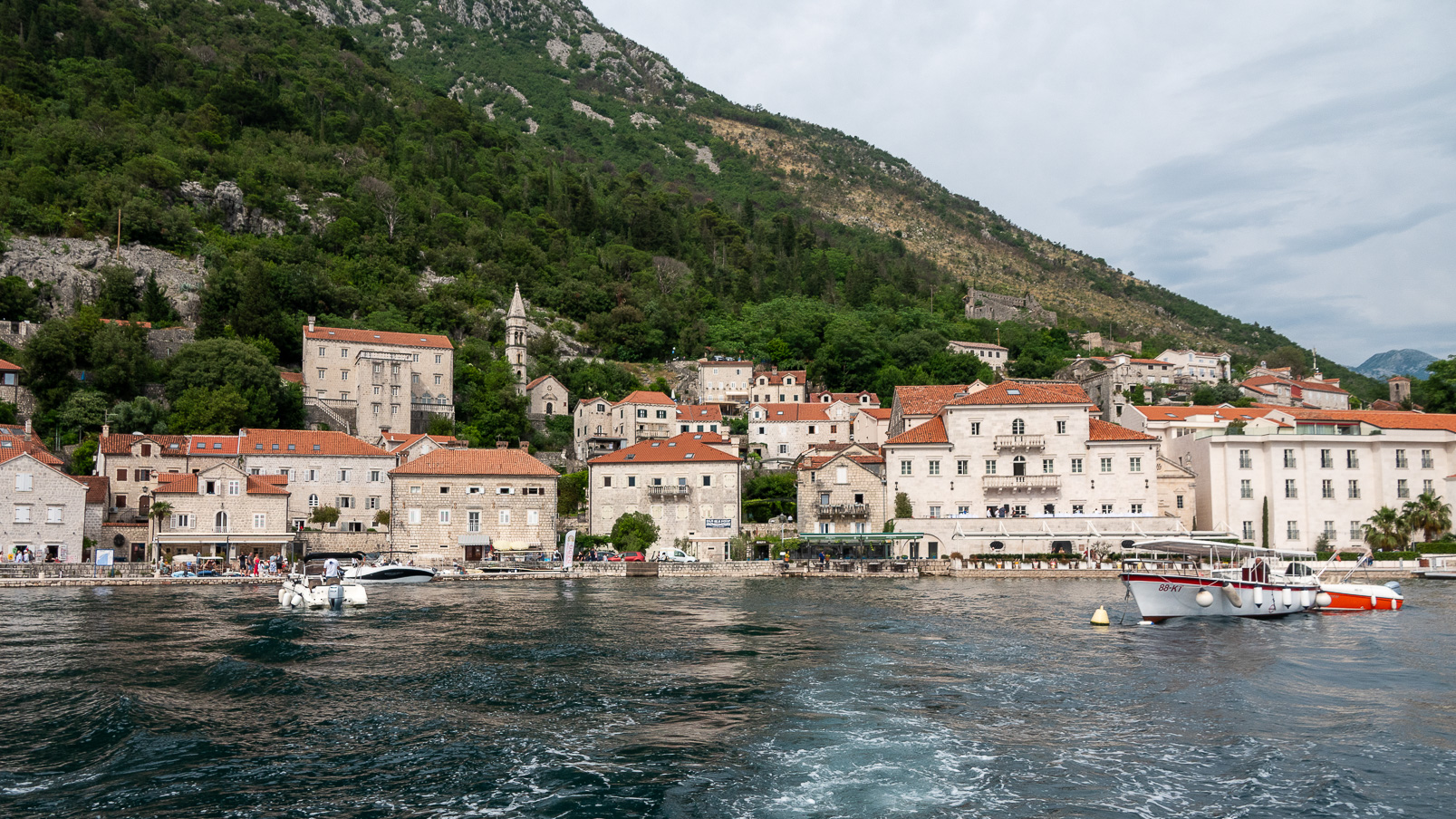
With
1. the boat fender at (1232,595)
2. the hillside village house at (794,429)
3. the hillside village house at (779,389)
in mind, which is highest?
the hillside village house at (779,389)

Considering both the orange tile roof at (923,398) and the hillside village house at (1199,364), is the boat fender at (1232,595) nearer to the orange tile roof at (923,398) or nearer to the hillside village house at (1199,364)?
the orange tile roof at (923,398)

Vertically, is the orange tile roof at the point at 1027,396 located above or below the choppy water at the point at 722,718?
above

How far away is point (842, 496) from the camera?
56688 mm

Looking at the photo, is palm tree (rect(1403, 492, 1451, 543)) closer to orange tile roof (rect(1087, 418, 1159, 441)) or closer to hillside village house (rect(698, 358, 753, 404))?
orange tile roof (rect(1087, 418, 1159, 441))

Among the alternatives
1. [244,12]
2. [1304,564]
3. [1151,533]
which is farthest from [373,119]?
[1304,564]

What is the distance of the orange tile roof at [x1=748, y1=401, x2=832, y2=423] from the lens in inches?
3002

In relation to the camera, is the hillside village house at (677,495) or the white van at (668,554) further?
the hillside village house at (677,495)

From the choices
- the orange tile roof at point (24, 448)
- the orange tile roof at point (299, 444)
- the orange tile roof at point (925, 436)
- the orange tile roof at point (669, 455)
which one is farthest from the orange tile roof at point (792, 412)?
the orange tile roof at point (24, 448)

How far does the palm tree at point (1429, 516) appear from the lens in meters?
51.2

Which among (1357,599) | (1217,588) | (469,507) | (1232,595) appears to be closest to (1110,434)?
(1357,599)

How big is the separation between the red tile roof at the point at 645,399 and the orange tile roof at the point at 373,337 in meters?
15.3

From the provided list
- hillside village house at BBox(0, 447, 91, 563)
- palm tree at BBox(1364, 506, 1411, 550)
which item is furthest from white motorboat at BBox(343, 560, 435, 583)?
palm tree at BBox(1364, 506, 1411, 550)

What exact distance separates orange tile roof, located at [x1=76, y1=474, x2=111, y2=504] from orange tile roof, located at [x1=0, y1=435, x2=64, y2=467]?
5.49 feet

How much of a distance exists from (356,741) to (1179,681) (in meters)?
16.4
